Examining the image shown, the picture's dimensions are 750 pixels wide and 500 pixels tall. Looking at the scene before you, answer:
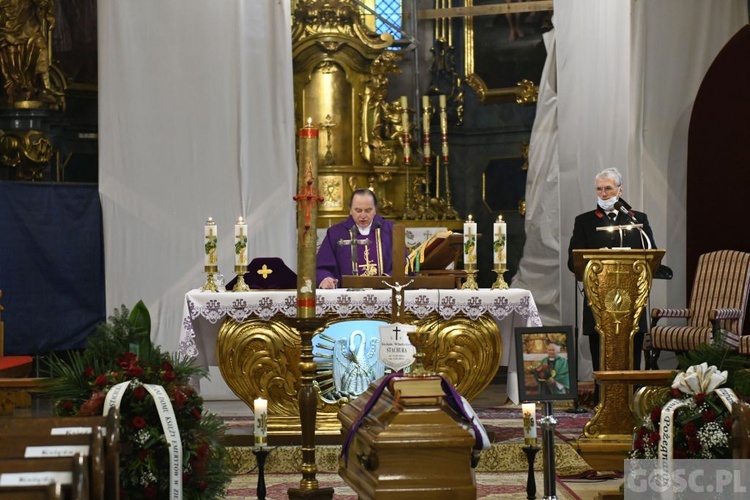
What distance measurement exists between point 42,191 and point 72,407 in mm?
6749

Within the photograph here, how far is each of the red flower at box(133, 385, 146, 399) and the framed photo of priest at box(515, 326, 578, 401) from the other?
1502mm

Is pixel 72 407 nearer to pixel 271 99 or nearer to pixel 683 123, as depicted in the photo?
pixel 271 99

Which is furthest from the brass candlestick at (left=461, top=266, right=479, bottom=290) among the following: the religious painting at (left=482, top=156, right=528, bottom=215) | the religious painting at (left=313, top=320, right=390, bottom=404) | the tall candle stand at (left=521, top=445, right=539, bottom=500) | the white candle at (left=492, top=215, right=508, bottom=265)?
the religious painting at (left=482, top=156, right=528, bottom=215)

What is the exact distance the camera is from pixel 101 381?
5.06 metres

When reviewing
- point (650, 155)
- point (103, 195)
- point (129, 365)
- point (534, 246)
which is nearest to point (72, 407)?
point (129, 365)

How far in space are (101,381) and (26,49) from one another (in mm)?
7553

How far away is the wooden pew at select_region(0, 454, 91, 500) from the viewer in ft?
11.3

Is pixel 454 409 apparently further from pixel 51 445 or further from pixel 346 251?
pixel 346 251

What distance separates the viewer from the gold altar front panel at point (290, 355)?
7.77 m

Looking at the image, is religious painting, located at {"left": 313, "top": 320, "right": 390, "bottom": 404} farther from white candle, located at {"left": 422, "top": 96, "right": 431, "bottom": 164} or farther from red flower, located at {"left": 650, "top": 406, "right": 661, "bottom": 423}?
white candle, located at {"left": 422, "top": 96, "right": 431, "bottom": 164}

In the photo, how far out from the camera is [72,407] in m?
5.17

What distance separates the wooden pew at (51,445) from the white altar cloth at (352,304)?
3652 millimetres

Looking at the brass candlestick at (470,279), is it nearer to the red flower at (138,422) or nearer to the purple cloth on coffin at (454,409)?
the purple cloth on coffin at (454,409)

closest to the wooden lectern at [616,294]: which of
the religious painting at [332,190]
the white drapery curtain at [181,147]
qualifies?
the white drapery curtain at [181,147]
